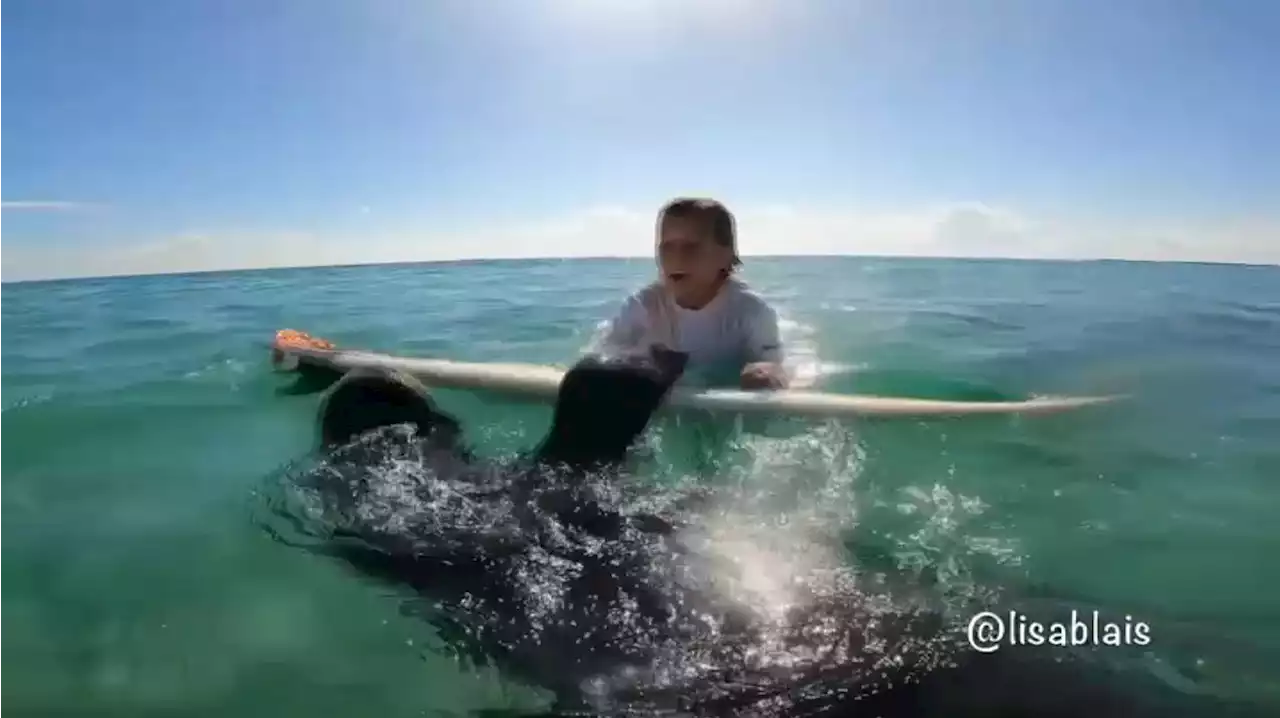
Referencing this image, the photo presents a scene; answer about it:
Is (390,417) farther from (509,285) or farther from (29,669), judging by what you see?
(509,285)

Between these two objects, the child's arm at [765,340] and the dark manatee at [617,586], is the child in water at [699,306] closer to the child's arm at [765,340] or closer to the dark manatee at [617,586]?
the child's arm at [765,340]

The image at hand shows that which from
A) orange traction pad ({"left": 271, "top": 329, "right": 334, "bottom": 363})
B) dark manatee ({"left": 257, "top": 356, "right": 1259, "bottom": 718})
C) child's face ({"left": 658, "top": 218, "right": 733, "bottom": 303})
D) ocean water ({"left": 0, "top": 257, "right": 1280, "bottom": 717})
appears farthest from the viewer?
orange traction pad ({"left": 271, "top": 329, "right": 334, "bottom": 363})

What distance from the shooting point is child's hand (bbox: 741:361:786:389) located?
13.4 ft

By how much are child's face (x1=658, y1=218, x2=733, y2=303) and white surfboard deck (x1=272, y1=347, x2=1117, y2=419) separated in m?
0.77

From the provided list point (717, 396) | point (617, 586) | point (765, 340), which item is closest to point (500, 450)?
point (717, 396)

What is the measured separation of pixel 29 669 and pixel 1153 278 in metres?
18.5

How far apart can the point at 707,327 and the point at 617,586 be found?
2.12 meters

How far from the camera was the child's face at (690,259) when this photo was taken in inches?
174

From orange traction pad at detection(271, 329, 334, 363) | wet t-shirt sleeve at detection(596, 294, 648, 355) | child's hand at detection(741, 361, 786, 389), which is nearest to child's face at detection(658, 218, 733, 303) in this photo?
wet t-shirt sleeve at detection(596, 294, 648, 355)

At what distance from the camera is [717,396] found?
3.81 metres

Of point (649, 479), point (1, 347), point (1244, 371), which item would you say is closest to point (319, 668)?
point (649, 479)

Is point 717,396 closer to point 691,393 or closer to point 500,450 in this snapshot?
point 691,393

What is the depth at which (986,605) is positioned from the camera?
9.23 feet

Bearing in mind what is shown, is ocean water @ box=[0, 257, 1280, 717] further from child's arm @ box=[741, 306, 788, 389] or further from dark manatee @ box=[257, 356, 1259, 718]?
child's arm @ box=[741, 306, 788, 389]
